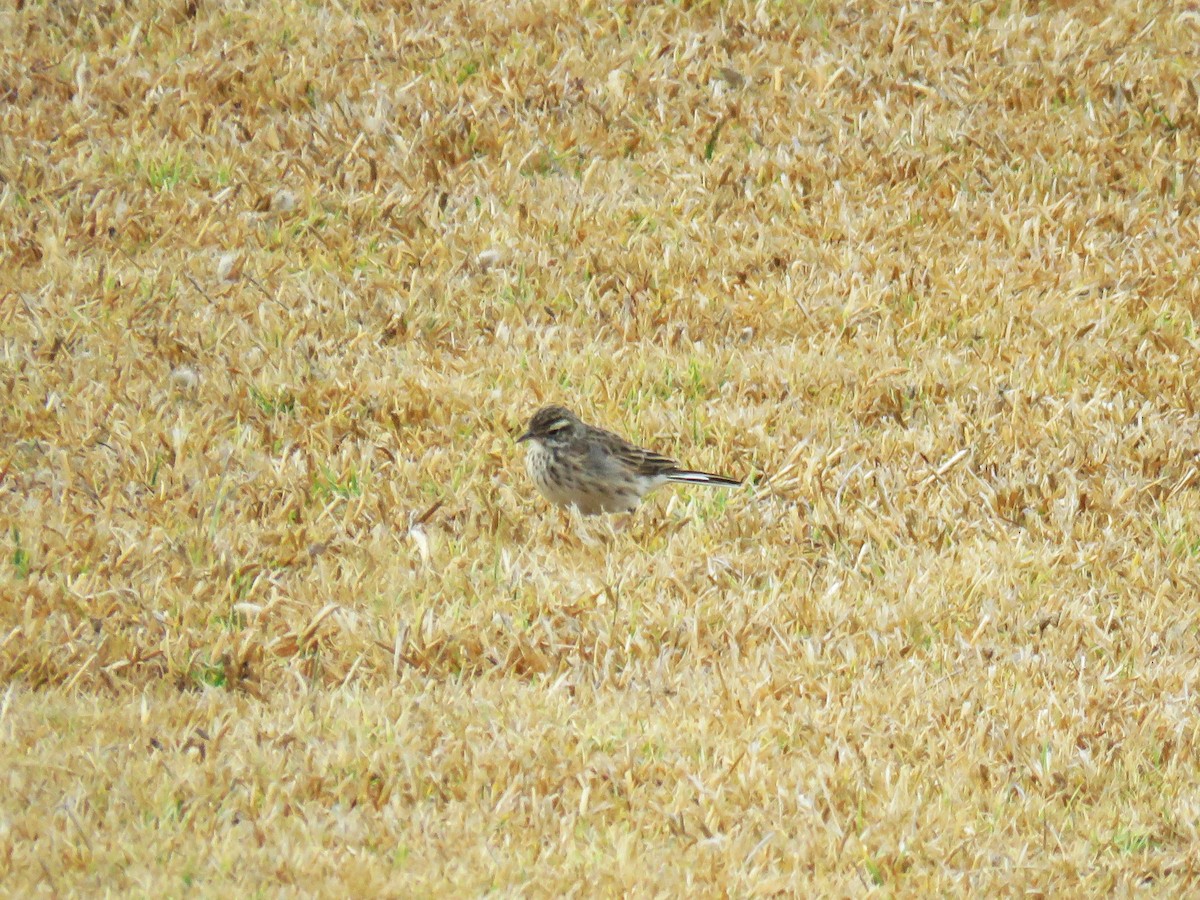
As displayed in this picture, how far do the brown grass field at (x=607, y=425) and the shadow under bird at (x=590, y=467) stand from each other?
139 millimetres

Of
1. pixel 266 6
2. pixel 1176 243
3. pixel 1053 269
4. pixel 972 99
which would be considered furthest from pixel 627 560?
pixel 266 6

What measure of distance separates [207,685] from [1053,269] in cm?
715

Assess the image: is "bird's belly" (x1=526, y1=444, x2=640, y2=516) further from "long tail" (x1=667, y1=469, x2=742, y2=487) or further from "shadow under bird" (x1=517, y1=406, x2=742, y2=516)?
"long tail" (x1=667, y1=469, x2=742, y2=487)

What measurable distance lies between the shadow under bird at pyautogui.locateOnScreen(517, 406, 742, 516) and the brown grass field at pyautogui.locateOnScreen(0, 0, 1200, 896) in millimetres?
139

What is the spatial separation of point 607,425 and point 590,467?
1198 mm

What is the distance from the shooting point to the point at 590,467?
7945mm

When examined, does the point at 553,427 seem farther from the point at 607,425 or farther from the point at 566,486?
the point at 607,425

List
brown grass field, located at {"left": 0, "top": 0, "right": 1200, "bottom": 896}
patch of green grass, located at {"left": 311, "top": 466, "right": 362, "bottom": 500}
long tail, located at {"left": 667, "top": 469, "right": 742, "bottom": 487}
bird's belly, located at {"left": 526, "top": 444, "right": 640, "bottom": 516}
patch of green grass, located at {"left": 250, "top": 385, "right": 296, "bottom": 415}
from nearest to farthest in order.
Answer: brown grass field, located at {"left": 0, "top": 0, "right": 1200, "bottom": 896} < bird's belly, located at {"left": 526, "top": 444, "right": 640, "bottom": 516} < patch of green grass, located at {"left": 311, "top": 466, "right": 362, "bottom": 500} < long tail, located at {"left": 667, "top": 469, "right": 742, "bottom": 487} < patch of green grass, located at {"left": 250, "top": 385, "right": 296, "bottom": 415}

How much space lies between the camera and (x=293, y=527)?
757cm

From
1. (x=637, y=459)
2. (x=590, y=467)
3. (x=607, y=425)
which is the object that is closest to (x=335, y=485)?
(x=590, y=467)

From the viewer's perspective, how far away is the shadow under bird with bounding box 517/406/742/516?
313 inches

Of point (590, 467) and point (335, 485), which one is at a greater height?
point (590, 467)

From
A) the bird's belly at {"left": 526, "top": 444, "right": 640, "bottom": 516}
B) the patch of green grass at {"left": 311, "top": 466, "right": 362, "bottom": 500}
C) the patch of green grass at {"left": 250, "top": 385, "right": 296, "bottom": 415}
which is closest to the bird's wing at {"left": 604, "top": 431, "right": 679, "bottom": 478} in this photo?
the bird's belly at {"left": 526, "top": 444, "right": 640, "bottom": 516}

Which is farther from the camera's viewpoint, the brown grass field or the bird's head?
the bird's head
